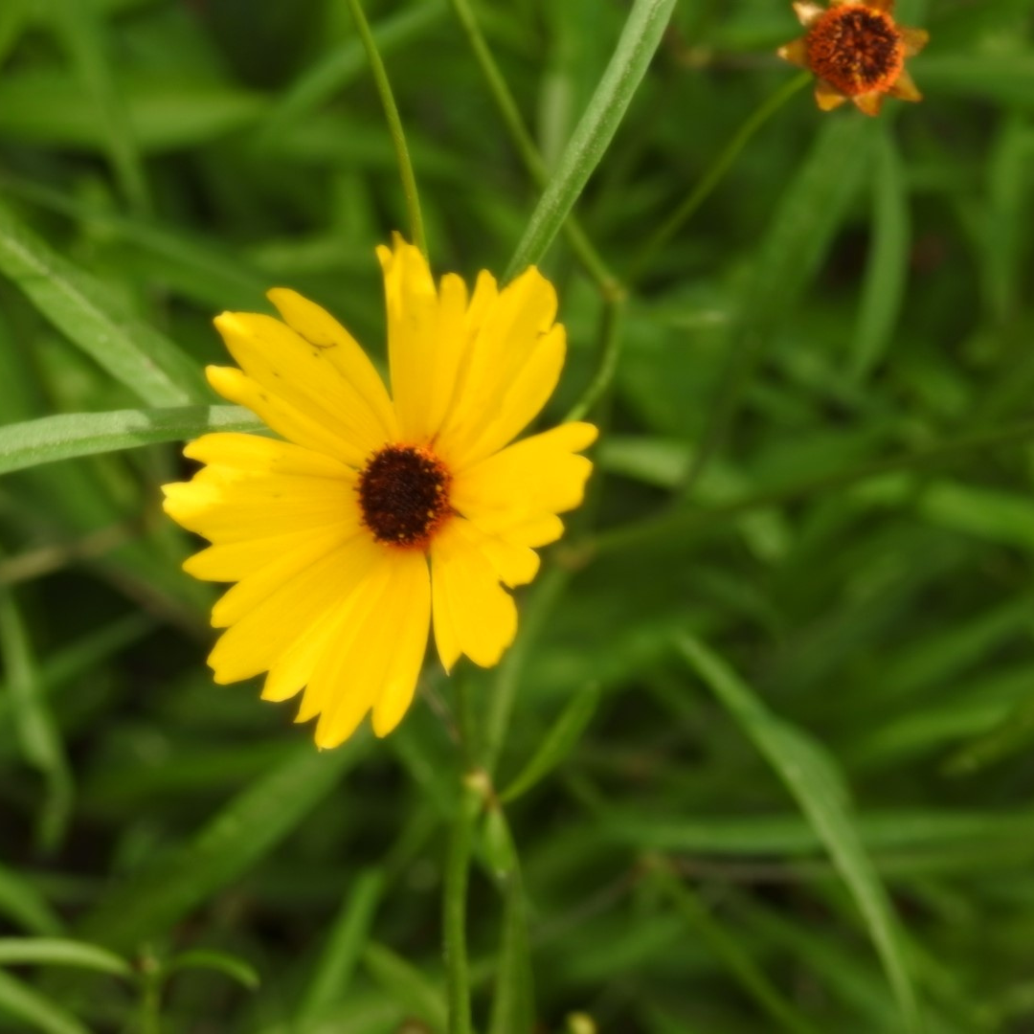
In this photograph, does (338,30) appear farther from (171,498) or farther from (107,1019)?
(107,1019)

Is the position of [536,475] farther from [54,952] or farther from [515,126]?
[54,952]

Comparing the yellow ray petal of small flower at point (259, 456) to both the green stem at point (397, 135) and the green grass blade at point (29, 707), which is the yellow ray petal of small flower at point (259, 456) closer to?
the green stem at point (397, 135)

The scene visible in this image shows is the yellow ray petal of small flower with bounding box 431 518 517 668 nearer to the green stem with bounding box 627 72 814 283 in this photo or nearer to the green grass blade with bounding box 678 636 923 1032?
the green stem with bounding box 627 72 814 283

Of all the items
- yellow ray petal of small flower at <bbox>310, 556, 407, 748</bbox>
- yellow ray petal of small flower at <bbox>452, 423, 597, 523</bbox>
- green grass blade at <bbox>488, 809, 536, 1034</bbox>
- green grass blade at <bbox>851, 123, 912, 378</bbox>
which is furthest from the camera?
green grass blade at <bbox>851, 123, 912, 378</bbox>

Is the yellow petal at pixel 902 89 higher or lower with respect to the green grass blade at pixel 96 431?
higher

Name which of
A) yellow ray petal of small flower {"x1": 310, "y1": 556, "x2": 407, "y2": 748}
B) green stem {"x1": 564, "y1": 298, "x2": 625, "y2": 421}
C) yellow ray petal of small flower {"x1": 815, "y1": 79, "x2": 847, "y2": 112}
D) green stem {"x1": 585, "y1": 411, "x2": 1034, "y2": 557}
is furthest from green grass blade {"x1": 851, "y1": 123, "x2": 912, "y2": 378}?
yellow ray petal of small flower {"x1": 310, "y1": 556, "x2": 407, "y2": 748}

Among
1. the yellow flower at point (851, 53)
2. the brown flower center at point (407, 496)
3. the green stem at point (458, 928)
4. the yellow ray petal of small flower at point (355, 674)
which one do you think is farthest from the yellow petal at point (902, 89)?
the green stem at point (458, 928)

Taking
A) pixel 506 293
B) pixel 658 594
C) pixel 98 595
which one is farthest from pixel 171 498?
pixel 98 595
